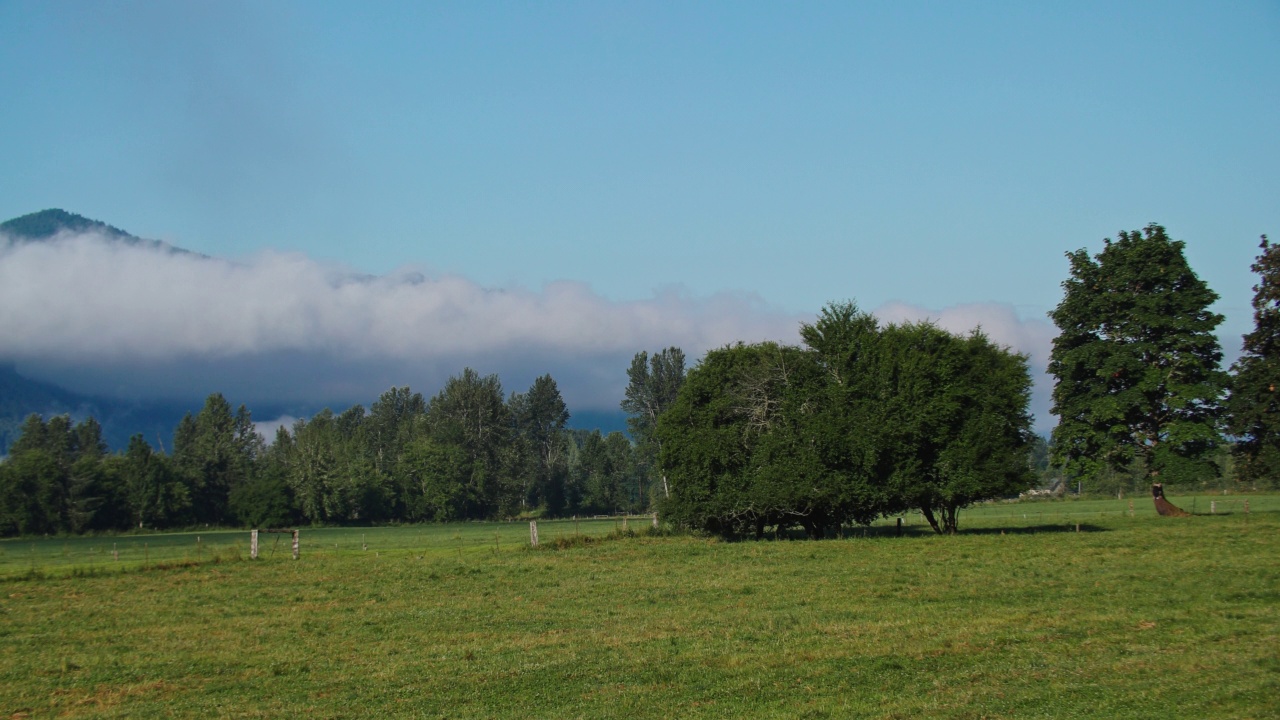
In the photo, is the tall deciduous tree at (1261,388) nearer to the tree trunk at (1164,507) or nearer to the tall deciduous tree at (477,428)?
the tree trunk at (1164,507)

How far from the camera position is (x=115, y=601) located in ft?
105

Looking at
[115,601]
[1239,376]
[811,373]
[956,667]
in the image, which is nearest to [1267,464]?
[1239,376]

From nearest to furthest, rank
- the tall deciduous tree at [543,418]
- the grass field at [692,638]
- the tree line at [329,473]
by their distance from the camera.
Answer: the grass field at [692,638]
the tree line at [329,473]
the tall deciduous tree at [543,418]

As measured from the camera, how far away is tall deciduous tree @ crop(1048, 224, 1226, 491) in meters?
51.1

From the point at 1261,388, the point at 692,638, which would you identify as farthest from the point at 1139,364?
the point at 692,638

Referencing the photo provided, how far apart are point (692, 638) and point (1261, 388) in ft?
138

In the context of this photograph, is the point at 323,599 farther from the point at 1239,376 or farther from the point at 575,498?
the point at 575,498

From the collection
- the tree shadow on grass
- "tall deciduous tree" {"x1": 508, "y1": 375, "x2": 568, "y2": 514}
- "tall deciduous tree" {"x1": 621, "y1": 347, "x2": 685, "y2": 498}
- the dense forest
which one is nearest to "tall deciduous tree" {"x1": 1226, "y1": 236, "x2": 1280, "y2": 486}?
the dense forest

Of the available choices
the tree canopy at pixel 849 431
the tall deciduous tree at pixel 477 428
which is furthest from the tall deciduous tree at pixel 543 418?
the tree canopy at pixel 849 431

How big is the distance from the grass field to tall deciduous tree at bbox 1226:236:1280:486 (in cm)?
1173

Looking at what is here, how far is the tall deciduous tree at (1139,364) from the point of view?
51.1 metres

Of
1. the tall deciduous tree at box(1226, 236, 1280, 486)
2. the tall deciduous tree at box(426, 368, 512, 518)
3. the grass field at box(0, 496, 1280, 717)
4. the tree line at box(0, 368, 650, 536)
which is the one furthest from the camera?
the tall deciduous tree at box(426, 368, 512, 518)

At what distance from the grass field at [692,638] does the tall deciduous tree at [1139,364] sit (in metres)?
13.3

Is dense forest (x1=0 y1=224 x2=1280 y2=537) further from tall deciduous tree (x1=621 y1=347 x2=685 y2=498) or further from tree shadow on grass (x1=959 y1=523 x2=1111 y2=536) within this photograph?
tall deciduous tree (x1=621 y1=347 x2=685 y2=498)
